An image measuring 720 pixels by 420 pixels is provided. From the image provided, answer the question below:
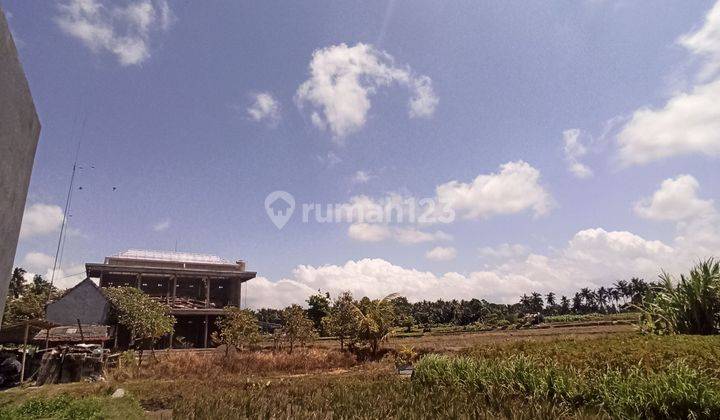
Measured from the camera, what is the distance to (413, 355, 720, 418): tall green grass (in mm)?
6211

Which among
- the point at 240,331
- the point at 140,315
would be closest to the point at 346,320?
the point at 240,331

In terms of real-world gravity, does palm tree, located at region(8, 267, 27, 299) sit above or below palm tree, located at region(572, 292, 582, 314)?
above

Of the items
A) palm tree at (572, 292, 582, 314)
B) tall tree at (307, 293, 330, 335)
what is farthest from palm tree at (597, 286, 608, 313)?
tall tree at (307, 293, 330, 335)

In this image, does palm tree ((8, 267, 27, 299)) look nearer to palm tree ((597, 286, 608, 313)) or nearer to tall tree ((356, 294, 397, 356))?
tall tree ((356, 294, 397, 356))

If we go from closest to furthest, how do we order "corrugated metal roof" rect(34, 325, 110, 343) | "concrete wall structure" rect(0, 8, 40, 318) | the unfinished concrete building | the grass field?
"concrete wall structure" rect(0, 8, 40, 318), the grass field, "corrugated metal roof" rect(34, 325, 110, 343), the unfinished concrete building

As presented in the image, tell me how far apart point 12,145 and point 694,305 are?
13985 mm

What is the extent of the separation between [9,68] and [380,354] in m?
25.1

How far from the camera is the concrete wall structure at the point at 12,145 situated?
3.14 metres

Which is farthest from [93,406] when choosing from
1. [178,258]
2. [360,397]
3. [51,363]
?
[178,258]

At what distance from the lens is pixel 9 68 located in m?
3.17

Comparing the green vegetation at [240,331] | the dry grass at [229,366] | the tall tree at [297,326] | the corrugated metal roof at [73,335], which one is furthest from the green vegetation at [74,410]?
the tall tree at [297,326]

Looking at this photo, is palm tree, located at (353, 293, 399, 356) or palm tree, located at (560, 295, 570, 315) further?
→ palm tree, located at (560, 295, 570, 315)

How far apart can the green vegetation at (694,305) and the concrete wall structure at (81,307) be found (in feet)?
123

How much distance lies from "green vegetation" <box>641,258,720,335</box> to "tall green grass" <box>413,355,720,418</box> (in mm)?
4846
